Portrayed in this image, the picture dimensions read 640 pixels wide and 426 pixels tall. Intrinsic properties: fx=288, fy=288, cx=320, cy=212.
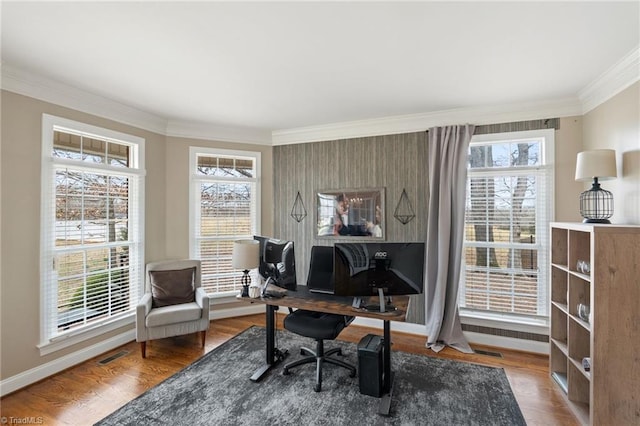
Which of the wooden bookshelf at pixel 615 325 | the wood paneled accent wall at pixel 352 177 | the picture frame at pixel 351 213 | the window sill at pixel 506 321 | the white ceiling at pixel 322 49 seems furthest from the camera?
the picture frame at pixel 351 213

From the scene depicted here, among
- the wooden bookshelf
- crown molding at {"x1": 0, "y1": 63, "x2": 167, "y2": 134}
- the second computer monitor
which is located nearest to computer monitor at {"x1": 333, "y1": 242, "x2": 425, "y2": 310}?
the second computer monitor

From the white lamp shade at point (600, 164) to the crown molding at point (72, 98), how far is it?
4535 mm

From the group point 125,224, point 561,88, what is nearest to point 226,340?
point 125,224

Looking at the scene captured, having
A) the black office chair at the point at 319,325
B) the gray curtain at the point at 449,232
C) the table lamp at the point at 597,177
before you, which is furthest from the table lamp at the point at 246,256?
the table lamp at the point at 597,177

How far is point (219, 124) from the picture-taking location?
399 cm

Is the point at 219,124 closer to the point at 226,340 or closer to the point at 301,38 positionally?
the point at 301,38

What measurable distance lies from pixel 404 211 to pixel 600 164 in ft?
6.00

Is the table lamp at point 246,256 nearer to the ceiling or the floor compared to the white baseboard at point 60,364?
nearer to the ceiling

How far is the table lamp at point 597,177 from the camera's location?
232cm

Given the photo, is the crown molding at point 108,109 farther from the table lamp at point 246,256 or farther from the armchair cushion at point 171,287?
the table lamp at point 246,256

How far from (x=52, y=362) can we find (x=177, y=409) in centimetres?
149

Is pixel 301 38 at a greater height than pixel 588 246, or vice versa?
pixel 301 38

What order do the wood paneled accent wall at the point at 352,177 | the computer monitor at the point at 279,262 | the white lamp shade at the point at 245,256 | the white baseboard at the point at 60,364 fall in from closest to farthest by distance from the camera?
the white baseboard at the point at 60,364 < the computer monitor at the point at 279,262 < the white lamp shade at the point at 245,256 < the wood paneled accent wall at the point at 352,177

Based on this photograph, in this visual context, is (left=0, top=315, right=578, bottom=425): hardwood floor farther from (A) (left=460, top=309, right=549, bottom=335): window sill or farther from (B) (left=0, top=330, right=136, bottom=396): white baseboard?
(A) (left=460, top=309, right=549, bottom=335): window sill
